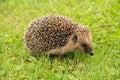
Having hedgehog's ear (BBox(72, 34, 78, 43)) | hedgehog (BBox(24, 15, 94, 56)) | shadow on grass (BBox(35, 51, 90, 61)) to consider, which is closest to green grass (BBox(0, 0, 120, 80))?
shadow on grass (BBox(35, 51, 90, 61))

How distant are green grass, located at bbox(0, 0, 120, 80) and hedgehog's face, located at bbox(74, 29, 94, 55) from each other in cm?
19

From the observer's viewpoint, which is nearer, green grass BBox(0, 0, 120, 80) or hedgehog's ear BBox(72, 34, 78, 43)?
green grass BBox(0, 0, 120, 80)

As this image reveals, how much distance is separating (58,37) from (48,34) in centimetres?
18

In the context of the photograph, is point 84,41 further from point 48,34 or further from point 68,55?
point 48,34

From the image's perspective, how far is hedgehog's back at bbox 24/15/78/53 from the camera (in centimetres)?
511

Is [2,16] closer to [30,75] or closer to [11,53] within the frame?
[11,53]

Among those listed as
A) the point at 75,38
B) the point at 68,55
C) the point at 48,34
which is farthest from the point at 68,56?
the point at 48,34

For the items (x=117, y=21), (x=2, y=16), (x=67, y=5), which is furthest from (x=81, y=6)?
(x=2, y=16)

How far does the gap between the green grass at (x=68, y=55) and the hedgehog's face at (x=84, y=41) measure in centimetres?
19

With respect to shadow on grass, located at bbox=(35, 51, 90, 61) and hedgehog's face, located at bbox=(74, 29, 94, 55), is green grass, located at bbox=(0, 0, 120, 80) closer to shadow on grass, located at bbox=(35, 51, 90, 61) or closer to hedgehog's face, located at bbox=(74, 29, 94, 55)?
shadow on grass, located at bbox=(35, 51, 90, 61)

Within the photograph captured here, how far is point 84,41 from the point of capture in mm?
5086

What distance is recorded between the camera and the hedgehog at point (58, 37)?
5090 millimetres

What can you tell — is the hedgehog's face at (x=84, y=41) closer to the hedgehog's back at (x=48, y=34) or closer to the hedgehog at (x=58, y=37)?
the hedgehog at (x=58, y=37)

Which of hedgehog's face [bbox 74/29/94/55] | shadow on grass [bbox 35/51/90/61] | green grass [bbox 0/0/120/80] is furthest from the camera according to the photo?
shadow on grass [bbox 35/51/90/61]
